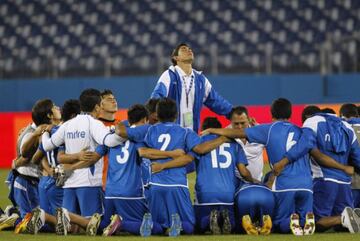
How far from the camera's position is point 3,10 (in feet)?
82.3

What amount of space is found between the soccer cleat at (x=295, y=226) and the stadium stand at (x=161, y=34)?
494 inches

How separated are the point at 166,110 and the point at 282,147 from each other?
1182mm

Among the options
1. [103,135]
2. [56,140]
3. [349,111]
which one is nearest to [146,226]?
[103,135]

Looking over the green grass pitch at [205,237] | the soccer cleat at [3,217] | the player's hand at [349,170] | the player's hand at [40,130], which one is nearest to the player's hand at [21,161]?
the player's hand at [40,130]

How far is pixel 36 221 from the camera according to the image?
994cm

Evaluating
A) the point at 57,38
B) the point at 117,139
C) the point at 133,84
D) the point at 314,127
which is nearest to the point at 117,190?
the point at 117,139

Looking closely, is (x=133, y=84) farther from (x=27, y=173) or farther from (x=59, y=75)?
(x=27, y=173)

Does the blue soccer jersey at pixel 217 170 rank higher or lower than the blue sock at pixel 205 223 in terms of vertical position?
higher

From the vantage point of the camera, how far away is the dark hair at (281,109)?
9.97 m

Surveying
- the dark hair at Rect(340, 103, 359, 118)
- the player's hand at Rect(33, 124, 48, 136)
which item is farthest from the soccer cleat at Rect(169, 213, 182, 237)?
the dark hair at Rect(340, 103, 359, 118)

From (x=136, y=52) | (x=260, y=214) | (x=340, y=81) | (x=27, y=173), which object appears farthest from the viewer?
(x=136, y=52)

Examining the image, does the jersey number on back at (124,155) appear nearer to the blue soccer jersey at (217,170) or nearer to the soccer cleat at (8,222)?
the blue soccer jersey at (217,170)

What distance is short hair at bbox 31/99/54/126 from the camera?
10.9 m

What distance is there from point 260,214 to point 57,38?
1554 cm
